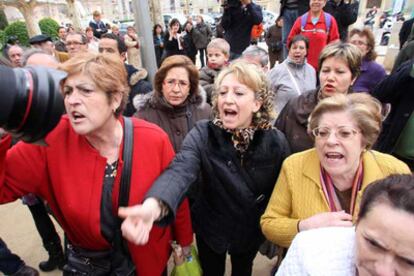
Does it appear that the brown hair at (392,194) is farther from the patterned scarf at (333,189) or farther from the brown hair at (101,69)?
the brown hair at (101,69)

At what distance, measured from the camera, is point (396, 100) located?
2551 mm

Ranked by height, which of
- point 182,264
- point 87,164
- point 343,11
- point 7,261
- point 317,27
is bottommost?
point 7,261

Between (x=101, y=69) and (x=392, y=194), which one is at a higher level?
(x=101, y=69)

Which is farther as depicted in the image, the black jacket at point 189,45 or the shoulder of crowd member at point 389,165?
the black jacket at point 189,45

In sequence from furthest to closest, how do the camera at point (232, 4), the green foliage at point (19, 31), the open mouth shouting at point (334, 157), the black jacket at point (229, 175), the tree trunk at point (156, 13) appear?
the green foliage at point (19, 31), the tree trunk at point (156, 13), the camera at point (232, 4), the black jacket at point (229, 175), the open mouth shouting at point (334, 157)

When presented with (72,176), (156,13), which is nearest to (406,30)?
(72,176)

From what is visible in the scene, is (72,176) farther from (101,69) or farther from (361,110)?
(361,110)

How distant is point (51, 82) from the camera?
110 centimetres

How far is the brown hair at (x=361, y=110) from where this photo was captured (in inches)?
63.6

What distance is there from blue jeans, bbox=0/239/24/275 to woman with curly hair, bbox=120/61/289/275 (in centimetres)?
167

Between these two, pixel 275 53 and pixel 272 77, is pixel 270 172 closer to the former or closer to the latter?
pixel 272 77

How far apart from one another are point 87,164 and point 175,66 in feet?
4.25

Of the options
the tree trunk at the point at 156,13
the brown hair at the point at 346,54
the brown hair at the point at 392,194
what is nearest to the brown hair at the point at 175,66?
the brown hair at the point at 346,54

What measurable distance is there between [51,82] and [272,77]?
2.67 m
